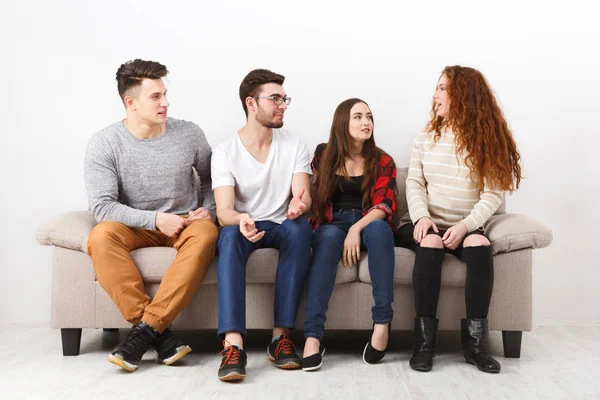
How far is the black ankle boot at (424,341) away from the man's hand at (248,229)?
69cm

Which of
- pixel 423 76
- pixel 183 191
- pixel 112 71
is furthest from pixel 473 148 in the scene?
pixel 112 71

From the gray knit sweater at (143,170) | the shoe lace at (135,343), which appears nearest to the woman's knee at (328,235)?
the gray knit sweater at (143,170)

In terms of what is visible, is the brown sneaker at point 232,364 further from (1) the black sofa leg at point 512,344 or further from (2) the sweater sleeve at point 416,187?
(1) the black sofa leg at point 512,344

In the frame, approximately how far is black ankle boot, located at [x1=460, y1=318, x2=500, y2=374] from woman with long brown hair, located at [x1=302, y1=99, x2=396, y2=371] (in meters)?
0.29

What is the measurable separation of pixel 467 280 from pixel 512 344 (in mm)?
357

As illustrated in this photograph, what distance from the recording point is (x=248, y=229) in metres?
2.78

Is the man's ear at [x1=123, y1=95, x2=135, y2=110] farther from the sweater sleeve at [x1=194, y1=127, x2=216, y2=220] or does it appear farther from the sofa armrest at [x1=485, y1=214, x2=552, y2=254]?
the sofa armrest at [x1=485, y1=214, x2=552, y2=254]

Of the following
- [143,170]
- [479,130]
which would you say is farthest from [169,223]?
[479,130]

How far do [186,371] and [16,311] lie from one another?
1.50m

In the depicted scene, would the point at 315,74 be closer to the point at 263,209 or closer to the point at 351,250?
the point at 263,209

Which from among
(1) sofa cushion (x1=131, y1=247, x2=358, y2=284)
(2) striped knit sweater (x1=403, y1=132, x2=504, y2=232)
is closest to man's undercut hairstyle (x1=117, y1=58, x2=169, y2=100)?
(1) sofa cushion (x1=131, y1=247, x2=358, y2=284)

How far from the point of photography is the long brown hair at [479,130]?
118 inches

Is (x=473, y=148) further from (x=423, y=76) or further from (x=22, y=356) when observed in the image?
(x=22, y=356)

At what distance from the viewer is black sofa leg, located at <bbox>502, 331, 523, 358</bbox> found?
2.93 meters
